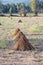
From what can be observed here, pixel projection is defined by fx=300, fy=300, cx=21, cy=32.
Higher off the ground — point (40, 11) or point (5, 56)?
point (5, 56)

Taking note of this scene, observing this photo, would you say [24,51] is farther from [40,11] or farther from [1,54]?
[40,11]

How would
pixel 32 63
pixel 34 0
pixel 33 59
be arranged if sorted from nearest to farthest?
pixel 32 63, pixel 33 59, pixel 34 0

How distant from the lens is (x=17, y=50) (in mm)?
8539

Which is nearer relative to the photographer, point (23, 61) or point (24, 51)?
point (23, 61)

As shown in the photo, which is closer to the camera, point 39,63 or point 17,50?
point 39,63

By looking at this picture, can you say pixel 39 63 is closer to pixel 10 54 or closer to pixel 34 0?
pixel 10 54

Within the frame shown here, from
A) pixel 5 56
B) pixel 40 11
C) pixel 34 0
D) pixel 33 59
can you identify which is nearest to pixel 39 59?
pixel 33 59

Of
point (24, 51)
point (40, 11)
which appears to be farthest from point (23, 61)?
point (40, 11)

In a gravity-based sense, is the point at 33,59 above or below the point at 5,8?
above

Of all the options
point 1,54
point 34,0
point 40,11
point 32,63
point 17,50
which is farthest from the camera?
point 40,11

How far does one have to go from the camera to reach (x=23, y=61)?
23.2ft

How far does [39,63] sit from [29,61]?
0.32 meters

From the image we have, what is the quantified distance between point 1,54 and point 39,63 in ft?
4.87

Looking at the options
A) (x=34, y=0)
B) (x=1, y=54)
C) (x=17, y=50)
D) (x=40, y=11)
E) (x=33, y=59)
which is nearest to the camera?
(x=33, y=59)
